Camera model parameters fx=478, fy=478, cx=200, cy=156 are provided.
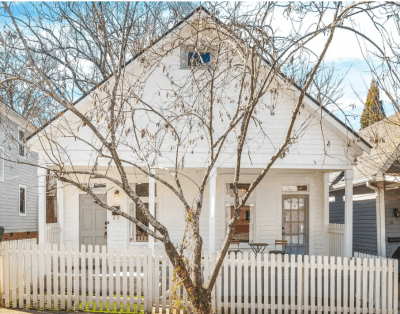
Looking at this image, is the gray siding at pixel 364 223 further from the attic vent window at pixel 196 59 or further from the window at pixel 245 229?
the attic vent window at pixel 196 59

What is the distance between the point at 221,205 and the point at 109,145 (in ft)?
27.7

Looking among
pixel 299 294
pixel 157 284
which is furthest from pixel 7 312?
pixel 299 294

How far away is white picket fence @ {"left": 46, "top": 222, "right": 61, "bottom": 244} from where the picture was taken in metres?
13.6

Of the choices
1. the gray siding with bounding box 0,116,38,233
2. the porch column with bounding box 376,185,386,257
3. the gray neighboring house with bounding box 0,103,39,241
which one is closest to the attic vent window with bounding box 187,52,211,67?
the porch column with bounding box 376,185,386,257

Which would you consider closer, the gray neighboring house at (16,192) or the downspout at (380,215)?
the downspout at (380,215)

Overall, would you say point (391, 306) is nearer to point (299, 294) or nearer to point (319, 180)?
point (299, 294)

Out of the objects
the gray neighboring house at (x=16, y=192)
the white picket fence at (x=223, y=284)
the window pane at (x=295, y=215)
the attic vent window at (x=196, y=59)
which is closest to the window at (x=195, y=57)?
the attic vent window at (x=196, y=59)

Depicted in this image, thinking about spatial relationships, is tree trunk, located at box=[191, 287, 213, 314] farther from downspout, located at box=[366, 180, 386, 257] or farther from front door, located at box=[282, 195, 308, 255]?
front door, located at box=[282, 195, 308, 255]

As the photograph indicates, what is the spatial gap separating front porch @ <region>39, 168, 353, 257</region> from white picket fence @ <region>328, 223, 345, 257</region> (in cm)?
18

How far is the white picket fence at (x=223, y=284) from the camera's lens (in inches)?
381

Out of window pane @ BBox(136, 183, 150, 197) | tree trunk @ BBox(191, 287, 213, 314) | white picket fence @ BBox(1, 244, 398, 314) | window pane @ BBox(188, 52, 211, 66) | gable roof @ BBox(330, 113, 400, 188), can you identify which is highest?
window pane @ BBox(188, 52, 211, 66)

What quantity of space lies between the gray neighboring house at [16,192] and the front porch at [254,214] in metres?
5.78

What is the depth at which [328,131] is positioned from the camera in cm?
1243

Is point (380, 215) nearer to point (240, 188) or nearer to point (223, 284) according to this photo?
point (240, 188)
